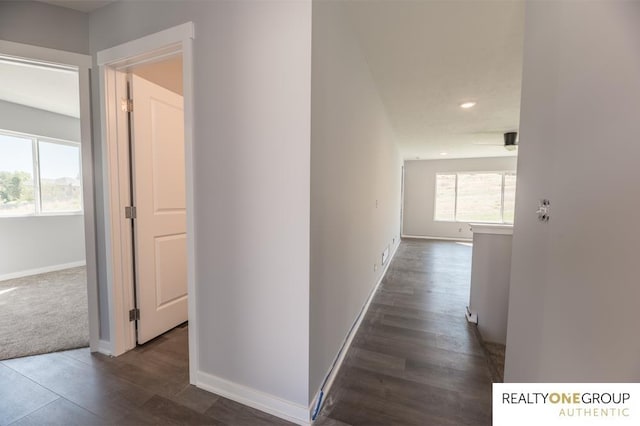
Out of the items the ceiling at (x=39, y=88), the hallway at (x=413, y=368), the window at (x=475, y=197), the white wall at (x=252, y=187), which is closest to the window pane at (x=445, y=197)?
the window at (x=475, y=197)

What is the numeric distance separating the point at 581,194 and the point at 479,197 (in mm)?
7441

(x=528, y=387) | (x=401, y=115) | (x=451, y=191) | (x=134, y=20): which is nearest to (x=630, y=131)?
(x=528, y=387)

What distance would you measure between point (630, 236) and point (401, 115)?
3508mm

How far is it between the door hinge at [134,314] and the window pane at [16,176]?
3.53m

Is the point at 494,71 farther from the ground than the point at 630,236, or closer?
farther from the ground

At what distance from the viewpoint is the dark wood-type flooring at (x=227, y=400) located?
1.36 meters

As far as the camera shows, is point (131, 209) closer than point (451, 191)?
Yes

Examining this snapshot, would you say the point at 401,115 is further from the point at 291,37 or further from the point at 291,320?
the point at 291,320

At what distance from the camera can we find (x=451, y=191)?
7535mm

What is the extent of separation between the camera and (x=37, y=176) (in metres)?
3.85

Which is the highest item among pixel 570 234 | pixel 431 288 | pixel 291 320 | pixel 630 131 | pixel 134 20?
pixel 134 20

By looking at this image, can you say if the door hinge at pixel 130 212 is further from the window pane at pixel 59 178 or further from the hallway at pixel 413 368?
the window pane at pixel 59 178

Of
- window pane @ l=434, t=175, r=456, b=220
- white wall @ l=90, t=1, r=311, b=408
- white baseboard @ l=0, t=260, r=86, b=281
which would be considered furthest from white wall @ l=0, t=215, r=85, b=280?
window pane @ l=434, t=175, r=456, b=220

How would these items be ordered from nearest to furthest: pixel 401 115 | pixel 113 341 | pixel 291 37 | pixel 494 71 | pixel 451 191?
pixel 291 37, pixel 113 341, pixel 494 71, pixel 401 115, pixel 451 191
